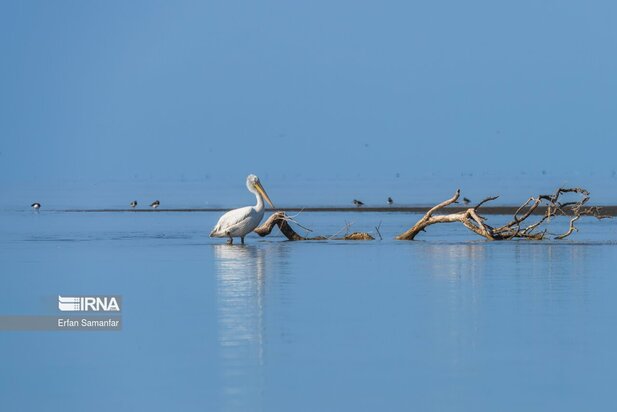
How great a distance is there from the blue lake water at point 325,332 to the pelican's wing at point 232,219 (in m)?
0.66

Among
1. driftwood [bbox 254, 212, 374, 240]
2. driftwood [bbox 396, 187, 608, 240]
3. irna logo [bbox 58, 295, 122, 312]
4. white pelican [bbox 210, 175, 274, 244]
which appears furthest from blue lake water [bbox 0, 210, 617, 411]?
driftwood [bbox 254, 212, 374, 240]

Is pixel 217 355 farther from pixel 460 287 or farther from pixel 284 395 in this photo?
pixel 460 287

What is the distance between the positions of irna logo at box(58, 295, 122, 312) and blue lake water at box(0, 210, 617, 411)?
0.23 meters

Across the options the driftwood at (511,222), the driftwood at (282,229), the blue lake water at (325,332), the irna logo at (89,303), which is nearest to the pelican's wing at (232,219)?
the blue lake water at (325,332)

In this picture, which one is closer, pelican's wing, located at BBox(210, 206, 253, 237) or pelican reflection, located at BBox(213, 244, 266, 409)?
pelican reflection, located at BBox(213, 244, 266, 409)

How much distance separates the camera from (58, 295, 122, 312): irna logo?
19828 mm

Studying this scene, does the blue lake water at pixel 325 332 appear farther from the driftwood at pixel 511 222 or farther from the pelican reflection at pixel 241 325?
the driftwood at pixel 511 222

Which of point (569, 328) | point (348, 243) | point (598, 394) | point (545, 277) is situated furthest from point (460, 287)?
point (348, 243)

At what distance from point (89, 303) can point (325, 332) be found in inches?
209

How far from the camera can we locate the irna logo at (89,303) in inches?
781

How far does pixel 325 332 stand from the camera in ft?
54.1

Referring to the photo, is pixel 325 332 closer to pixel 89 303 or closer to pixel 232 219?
pixel 89 303

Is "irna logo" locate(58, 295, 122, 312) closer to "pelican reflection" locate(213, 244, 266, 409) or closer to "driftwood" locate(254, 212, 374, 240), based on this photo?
"pelican reflection" locate(213, 244, 266, 409)

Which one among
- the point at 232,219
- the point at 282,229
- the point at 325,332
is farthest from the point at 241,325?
the point at 282,229
